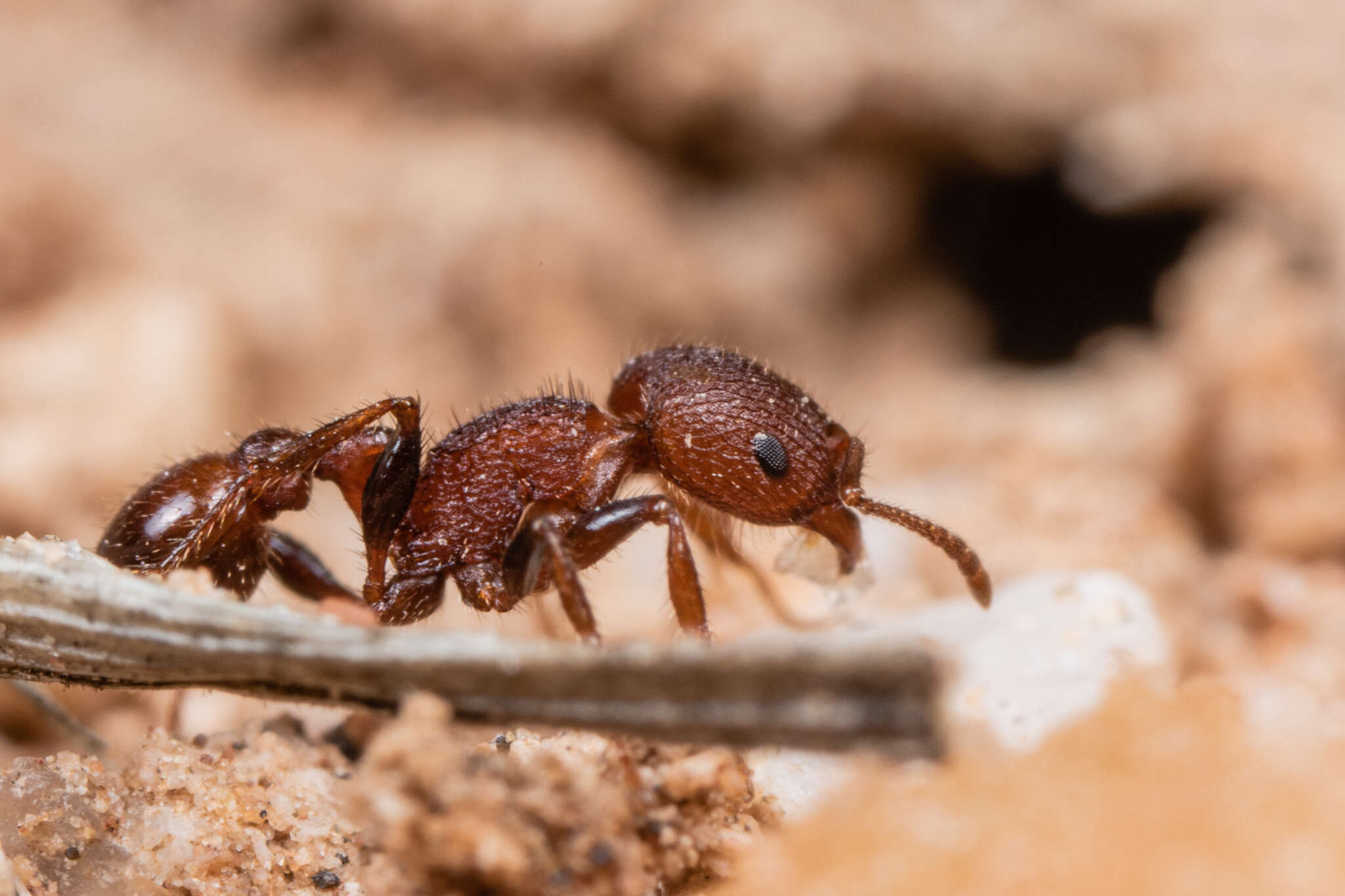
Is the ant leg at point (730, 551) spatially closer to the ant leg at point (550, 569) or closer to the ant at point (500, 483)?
the ant at point (500, 483)

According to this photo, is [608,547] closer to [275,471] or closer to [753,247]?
[275,471]

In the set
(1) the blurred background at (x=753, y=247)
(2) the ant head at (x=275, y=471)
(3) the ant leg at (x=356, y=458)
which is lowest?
(2) the ant head at (x=275, y=471)

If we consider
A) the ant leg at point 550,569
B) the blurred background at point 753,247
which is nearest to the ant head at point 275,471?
the blurred background at point 753,247

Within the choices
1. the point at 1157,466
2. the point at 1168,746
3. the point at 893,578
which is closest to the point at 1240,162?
the point at 1157,466

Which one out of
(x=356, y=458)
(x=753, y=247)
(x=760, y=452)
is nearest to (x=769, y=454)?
(x=760, y=452)

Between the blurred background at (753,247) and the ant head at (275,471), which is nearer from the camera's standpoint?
the ant head at (275,471)

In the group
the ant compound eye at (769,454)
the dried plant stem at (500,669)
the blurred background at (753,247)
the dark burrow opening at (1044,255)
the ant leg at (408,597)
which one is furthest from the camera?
the dark burrow opening at (1044,255)
